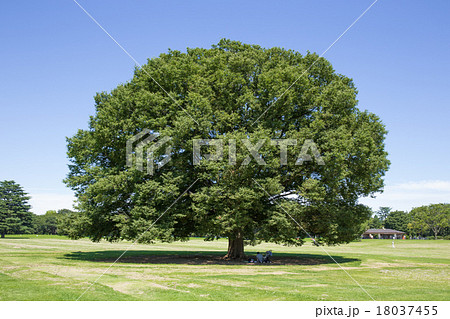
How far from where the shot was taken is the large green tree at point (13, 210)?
292ft

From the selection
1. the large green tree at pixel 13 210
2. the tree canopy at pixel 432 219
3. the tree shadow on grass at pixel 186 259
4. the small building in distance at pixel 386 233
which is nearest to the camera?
the tree shadow on grass at pixel 186 259

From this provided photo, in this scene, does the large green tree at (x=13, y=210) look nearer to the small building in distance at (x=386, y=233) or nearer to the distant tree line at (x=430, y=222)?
the distant tree line at (x=430, y=222)

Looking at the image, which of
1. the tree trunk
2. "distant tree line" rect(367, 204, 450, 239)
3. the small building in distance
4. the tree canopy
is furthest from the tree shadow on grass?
the small building in distance

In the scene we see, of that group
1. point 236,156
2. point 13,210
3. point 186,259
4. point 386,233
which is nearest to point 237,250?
point 186,259

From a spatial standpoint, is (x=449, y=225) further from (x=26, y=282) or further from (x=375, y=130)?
(x=26, y=282)

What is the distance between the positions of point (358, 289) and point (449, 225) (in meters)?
137

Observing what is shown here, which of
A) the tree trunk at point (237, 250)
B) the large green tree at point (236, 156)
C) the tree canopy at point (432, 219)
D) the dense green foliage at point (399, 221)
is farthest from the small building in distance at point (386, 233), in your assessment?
the tree trunk at point (237, 250)

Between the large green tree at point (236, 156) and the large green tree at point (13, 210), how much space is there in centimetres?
7088

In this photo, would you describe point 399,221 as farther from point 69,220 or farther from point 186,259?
point 69,220

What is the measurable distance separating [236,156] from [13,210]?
88757 mm

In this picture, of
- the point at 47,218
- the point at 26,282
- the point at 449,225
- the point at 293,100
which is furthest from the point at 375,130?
the point at 47,218

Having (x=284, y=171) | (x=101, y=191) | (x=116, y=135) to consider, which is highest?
(x=116, y=135)

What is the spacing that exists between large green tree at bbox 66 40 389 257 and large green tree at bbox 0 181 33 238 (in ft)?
233

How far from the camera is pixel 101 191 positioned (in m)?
27.7
